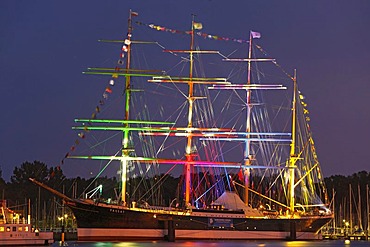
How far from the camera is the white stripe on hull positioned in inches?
3848

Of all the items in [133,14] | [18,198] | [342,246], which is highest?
[133,14]

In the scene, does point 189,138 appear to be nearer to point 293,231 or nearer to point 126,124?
point 126,124

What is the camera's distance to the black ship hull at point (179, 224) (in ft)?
321

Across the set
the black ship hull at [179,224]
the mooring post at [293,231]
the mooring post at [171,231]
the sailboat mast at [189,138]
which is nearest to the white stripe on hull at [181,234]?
the black ship hull at [179,224]

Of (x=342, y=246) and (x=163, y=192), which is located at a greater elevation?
(x=163, y=192)

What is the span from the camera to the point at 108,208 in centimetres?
9825

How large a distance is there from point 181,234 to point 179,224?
4.04 ft

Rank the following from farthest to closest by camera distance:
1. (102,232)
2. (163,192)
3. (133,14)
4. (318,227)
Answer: (163,192) < (318,227) < (133,14) < (102,232)

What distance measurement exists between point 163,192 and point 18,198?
27368mm

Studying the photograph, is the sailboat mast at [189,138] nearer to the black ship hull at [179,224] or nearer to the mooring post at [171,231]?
the black ship hull at [179,224]

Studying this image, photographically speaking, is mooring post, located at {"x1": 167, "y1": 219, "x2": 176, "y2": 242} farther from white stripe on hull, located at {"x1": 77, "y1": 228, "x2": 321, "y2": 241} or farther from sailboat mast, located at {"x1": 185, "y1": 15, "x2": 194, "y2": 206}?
sailboat mast, located at {"x1": 185, "y1": 15, "x2": 194, "y2": 206}

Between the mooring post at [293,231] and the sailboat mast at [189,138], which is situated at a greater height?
the sailboat mast at [189,138]

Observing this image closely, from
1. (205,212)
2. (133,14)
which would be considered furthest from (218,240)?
(133,14)

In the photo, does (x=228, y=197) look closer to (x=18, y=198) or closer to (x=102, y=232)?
(x=102, y=232)
